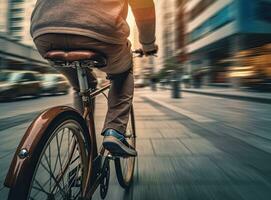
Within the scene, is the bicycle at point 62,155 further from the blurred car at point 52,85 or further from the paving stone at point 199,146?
the blurred car at point 52,85

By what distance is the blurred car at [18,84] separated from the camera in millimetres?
15492

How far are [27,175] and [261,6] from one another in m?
29.2

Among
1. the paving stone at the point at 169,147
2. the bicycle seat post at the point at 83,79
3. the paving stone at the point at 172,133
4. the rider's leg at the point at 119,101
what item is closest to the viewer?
the bicycle seat post at the point at 83,79

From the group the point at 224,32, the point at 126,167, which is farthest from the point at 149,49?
the point at 224,32

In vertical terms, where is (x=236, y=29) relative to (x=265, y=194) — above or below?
above

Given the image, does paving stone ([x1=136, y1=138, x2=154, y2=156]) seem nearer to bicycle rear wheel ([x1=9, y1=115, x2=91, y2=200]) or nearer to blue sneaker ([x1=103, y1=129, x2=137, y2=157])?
blue sneaker ([x1=103, y1=129, x2=137, y2=157])

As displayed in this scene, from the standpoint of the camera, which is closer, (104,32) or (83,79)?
(104,32)

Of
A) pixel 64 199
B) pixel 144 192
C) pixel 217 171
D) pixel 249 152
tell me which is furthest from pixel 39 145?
pixel 249 152

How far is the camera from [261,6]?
2747cm

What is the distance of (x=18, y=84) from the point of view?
640 inches

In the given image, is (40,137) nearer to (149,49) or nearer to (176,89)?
(149,49)

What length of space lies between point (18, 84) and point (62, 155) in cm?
1540

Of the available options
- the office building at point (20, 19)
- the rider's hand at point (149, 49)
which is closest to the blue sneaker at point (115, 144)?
the rider's hand at point (149, 49)

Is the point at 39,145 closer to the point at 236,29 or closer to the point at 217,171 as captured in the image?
the point at 217,171
